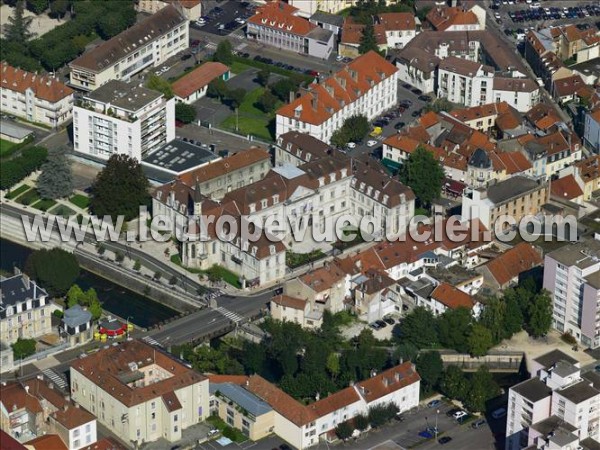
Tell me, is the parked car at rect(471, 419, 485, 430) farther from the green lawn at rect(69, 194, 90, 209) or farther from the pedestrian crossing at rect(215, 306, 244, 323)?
the green lawn at rect(69, 194, 90, 209)

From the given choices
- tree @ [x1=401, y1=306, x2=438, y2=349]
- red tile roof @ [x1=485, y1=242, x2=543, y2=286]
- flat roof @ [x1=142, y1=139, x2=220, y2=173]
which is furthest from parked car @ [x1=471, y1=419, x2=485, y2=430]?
flat roof @ [x1=142, y1=139, x2=220, y2=173]

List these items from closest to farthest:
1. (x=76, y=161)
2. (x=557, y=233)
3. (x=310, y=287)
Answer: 1. (x=310, y=287)
2. (x=557, y=233)
3. (x=76, y=161)

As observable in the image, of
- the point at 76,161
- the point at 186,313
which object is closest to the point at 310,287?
the point at 186,313

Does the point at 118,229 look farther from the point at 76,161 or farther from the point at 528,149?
the point at 528,149

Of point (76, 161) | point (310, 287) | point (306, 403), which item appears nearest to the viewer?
point (306, 403)

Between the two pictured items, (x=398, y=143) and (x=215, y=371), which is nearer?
(x=215, y=371)

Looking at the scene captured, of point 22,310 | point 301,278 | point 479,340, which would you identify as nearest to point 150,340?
point 22,310
